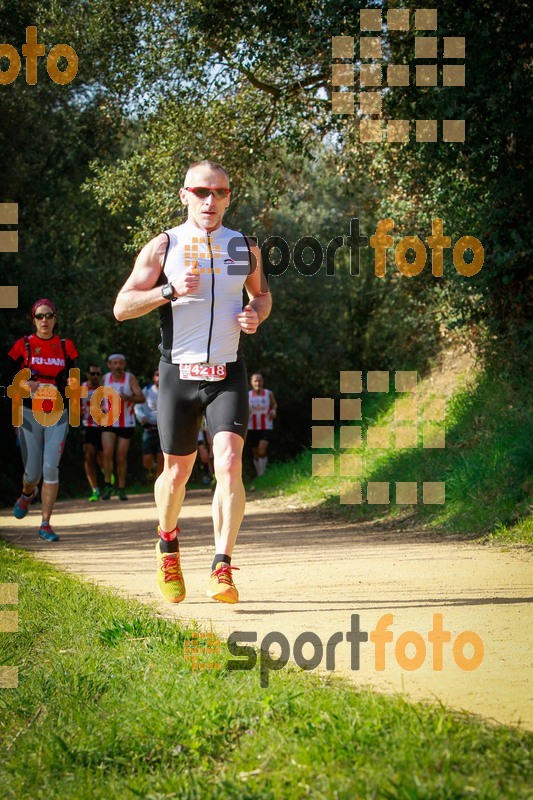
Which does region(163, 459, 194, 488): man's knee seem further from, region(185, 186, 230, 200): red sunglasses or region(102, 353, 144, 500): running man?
region(102, 353, 144, 500): running man

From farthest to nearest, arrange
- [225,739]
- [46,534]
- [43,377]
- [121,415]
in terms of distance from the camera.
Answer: [121,415] → [46,534] → [43,377] → [225,739]

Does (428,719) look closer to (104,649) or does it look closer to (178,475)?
(104,649)

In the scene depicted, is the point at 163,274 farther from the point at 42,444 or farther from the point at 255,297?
the point at 42,444

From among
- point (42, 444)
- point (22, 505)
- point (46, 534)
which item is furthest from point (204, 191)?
point (22, 505)

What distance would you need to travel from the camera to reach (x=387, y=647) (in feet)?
15.1

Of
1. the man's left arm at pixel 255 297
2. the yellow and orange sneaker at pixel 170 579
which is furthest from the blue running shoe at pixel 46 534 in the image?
the man's left arm at pixel 255 297

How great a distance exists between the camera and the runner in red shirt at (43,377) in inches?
392

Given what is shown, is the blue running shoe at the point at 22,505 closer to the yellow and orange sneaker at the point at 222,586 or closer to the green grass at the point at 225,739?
the yellow and orange sneaker at the point at 222,586

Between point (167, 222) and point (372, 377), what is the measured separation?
7524 millimetres

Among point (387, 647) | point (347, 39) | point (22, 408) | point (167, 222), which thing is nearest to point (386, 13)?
point (347, 39)

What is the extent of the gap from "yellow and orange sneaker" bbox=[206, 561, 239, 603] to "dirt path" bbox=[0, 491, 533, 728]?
0.38 ft

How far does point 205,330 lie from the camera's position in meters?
5.70

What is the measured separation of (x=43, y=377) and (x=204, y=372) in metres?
4.65

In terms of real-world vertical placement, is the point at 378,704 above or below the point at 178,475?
below
